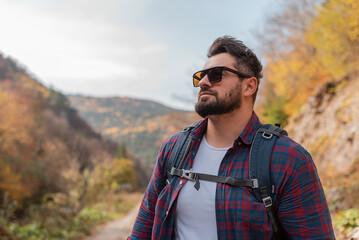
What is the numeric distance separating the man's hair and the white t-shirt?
1.88ft

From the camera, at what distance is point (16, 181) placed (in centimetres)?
2386

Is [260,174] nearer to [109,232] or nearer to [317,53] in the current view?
[109,232]

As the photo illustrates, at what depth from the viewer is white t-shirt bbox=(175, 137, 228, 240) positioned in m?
1.59

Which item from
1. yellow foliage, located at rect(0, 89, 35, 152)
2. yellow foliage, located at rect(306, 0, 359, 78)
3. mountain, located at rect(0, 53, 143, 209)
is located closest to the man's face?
yellow foliage, located at rect(306, 0, 359, 78)

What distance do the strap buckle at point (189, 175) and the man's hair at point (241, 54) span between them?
0.70 meters

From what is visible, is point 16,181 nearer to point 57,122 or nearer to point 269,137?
point 269,137

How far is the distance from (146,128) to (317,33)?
353 feet

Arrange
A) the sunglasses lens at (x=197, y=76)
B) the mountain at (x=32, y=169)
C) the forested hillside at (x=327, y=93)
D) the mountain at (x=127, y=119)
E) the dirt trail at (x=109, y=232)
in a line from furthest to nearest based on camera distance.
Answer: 1. the mountain at (x=127, y=119)
2. the mountain at (x=32, y=169)
3. the dirt trail at (x=109, y=232)
4. the forested hillside at (x=327, y=93)
5. the sunglasses lens at (x=197, y=76)

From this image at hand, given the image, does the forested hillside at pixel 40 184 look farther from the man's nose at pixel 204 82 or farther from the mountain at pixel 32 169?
the man's nose at pixel 204 82

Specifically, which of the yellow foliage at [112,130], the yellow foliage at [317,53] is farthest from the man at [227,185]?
the yellow foliage at [112,130]

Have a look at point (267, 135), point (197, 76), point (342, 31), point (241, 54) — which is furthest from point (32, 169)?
point (267, 135)

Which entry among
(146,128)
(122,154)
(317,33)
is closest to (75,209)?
(317,33)

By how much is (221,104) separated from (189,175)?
0.49m

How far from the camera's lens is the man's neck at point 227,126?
6.01 ft
